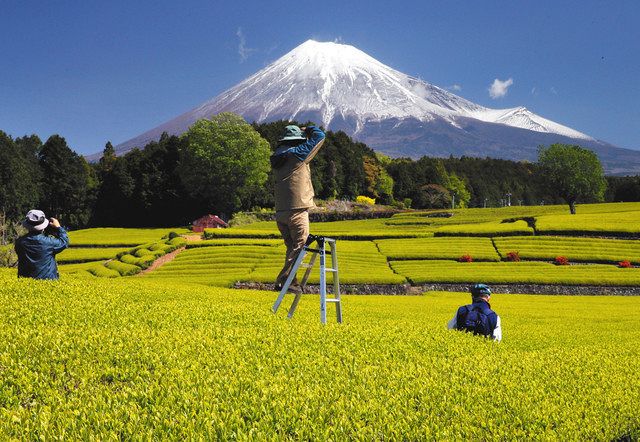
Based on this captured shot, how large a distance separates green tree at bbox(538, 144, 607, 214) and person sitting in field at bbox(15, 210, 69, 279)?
8283 cm

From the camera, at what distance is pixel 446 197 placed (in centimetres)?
12788

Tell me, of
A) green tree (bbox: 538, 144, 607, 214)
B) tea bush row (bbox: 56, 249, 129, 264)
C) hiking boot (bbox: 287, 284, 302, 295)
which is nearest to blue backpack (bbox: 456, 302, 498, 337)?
hiking boot (bbox: 287, 284, 302, 295)

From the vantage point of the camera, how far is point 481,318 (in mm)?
10094

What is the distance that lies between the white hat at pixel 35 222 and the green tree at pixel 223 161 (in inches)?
2788

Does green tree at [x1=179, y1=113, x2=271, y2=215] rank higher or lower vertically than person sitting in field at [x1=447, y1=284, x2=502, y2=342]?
higher

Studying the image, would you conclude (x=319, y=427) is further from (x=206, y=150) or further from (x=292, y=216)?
(x=206, y=150)

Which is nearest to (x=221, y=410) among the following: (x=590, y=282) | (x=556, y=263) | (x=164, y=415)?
(x=164, y=415)

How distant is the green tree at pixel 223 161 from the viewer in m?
82.5

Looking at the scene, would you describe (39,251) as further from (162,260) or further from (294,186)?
(162,260)

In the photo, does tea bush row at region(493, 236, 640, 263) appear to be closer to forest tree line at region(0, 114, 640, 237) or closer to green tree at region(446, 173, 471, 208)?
forest tree line at region(0, 114, 640, 237)

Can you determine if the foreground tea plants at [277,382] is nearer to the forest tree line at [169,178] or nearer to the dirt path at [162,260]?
the dirt path at [162,260]

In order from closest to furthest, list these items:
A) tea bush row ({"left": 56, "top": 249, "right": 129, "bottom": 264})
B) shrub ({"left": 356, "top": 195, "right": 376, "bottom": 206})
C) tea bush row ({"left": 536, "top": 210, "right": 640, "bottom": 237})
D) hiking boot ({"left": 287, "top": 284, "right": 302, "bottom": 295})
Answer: hiking boot ({"left": 287, "top": 284, "right": 302, "bottom": 295}) < tea bush row ({"left": 56, "top": 249, "right": 129, "bottom": 264}) < tea bush row ({"left": 536, "top": 210, "right": 640, "bottom": 237}) < shrub ({"left": 356, "top": 195, "right": 376, "bottom": 206})

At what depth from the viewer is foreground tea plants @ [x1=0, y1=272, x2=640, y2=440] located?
14.2 feet

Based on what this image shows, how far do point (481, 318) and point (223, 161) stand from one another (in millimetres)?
75233
